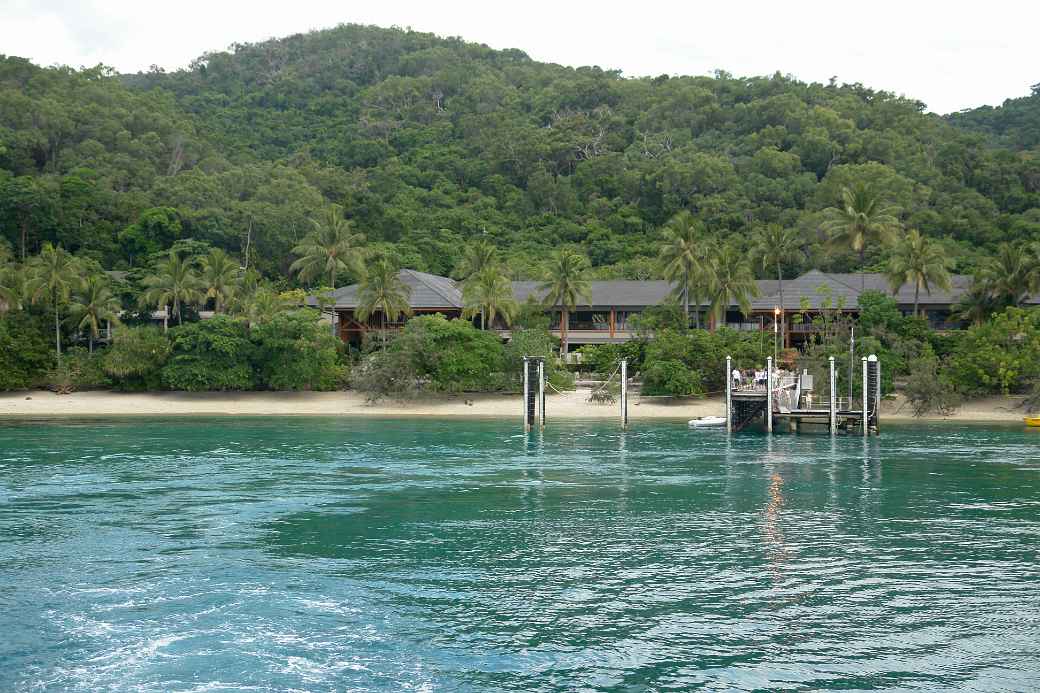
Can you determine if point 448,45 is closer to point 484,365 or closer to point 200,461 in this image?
point 484,365

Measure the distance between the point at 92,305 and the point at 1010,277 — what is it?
5988 centimetres

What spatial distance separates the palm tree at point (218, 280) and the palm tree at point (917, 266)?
46.8 meters

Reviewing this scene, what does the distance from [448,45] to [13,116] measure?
9978cm

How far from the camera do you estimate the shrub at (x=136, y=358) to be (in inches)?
2734

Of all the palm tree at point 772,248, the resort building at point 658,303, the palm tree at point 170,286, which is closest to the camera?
the palm tree at point 170,286

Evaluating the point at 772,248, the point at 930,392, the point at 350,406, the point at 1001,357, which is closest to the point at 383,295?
the point at 350,406

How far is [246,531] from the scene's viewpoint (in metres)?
28.6

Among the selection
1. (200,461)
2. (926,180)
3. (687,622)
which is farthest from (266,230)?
(687,622)

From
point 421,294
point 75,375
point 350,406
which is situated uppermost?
point 421,294

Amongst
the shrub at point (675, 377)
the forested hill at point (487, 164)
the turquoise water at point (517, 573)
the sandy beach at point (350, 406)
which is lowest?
the turquoise water at point (517, 573)

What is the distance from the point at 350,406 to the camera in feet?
225

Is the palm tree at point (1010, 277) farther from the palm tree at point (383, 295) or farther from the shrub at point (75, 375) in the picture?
the shrub at point (75, 375)

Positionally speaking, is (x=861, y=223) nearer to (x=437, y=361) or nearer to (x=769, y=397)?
(x=769, y=397)

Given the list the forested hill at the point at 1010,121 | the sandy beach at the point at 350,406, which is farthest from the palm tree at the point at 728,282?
the forested hill at the point at 1010,121
